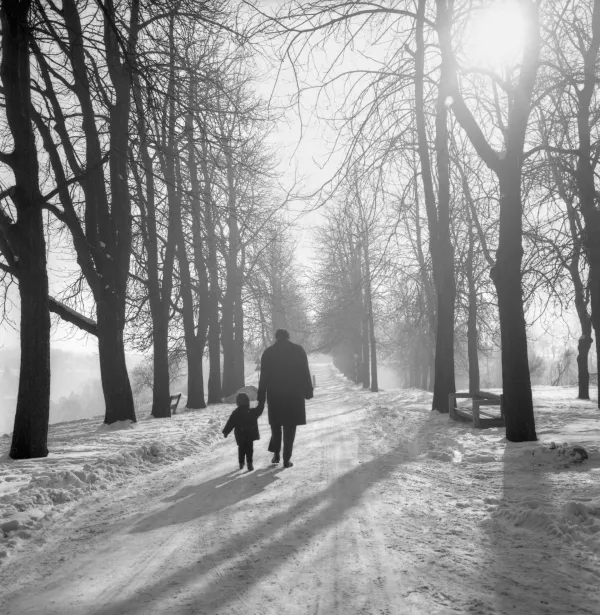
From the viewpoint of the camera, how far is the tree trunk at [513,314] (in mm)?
7602

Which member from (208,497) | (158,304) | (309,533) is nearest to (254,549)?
(309,533)

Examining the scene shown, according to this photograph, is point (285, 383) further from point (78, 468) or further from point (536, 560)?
point (536, 560)

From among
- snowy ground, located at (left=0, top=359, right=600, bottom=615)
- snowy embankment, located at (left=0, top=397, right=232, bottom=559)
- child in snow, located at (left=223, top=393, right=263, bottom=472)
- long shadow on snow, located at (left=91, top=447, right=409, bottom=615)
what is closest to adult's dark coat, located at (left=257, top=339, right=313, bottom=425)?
child in snow, located at (left=223, top=393, right=263, bottom=472)

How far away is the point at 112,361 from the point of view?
35.7ft

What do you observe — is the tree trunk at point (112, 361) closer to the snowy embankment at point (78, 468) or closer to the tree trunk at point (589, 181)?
the snowy embankment at point (78, 468)

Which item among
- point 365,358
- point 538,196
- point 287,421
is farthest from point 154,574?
point 365,358

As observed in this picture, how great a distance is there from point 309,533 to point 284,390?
3.01 meters

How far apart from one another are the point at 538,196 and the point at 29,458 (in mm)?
13814

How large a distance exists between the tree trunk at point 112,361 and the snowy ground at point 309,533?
11.3 feet

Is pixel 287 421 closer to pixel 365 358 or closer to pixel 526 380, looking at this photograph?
pixel 526 380

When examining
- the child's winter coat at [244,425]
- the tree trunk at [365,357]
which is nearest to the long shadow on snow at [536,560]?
the child's winter coat at [244,425]

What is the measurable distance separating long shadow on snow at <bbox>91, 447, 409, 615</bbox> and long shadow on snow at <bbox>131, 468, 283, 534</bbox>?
3 centimetres

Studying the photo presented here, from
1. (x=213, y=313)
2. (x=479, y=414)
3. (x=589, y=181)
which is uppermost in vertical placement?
(x=589, y=181)

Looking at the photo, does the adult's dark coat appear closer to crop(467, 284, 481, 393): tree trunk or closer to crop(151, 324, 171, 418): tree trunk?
crop(151, 324, 171, 418): tree trunk
